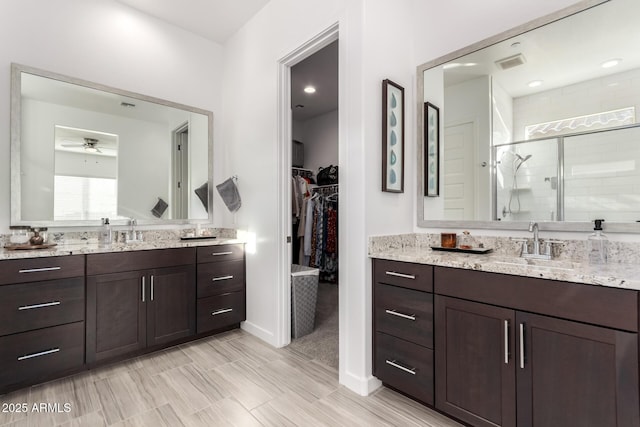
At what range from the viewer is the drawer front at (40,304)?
181 cm

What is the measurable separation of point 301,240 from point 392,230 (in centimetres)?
269

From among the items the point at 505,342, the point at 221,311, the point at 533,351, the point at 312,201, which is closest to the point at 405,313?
the point at 505,342

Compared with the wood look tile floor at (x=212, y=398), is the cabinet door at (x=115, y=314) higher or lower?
higher

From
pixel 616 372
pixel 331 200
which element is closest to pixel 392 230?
pixel 616 372

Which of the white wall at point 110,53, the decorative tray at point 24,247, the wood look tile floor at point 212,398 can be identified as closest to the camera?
the wood look tile floor at point 212,398

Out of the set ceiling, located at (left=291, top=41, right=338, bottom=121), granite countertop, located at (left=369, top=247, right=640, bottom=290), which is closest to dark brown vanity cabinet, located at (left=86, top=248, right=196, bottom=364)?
granite countertop, located at (left=369, top=247, right=640, bottom=290)

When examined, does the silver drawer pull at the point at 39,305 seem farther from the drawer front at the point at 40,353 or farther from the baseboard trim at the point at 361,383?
the baseboard trim at the point at 361,383

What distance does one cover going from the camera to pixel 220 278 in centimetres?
278

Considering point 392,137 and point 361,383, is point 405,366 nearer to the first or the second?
point 361,383

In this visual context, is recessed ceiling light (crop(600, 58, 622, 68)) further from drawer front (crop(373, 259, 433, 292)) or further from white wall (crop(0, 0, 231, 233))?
white wall (crop(0, 0, 231, 233))

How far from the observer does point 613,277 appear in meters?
1.11

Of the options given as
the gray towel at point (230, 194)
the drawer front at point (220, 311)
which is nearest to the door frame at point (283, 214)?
the drawer front at point (220, 311)

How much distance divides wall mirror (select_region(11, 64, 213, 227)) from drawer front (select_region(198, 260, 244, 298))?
0.66 m

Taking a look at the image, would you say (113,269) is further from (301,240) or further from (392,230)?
(301,240)
